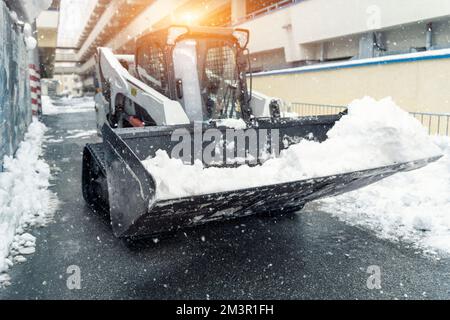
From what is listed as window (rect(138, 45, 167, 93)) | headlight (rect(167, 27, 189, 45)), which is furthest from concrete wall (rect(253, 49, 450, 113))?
window (rect(138, 45, 167, 93))

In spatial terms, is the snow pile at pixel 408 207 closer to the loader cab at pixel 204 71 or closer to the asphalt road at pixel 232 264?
the asphalt road at pixel 232 264

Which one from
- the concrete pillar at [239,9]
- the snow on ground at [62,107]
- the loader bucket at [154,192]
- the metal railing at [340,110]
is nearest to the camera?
the loader bucket at [154,192]

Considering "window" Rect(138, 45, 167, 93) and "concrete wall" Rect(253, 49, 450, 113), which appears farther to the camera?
"concrete wall" Rect(253, 49, 450, 113)

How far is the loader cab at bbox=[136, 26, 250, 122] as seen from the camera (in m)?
5.77

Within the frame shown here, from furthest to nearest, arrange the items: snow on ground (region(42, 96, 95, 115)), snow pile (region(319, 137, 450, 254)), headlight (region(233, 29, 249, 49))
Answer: snow on ground (region(42, 96, 95, 115)) → headlight (region(233, 29, 249, 49)) → snow pile (region(319, 137, 450, 254))

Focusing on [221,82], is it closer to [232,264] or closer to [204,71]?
[204,71]

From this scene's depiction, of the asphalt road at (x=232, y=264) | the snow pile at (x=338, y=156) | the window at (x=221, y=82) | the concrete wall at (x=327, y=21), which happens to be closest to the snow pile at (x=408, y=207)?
the asphalt road at (x=232, y=264)

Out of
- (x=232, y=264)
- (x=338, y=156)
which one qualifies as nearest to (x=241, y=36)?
(x=338, y=156)

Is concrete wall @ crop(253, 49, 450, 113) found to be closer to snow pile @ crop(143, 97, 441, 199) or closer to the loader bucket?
snow pile @ crop(143, 97, 441, 199)

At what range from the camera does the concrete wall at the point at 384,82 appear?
900cm

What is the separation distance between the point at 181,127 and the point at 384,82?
814 centimetres

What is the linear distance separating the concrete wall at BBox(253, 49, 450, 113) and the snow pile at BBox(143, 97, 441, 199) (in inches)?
223

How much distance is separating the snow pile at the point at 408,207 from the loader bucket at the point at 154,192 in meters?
0.68
